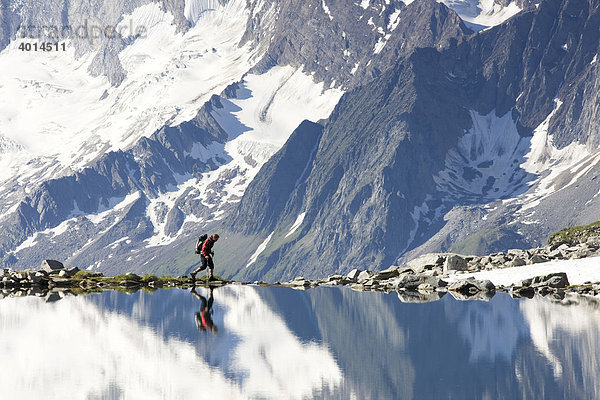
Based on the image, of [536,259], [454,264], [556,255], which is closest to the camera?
[536,259]

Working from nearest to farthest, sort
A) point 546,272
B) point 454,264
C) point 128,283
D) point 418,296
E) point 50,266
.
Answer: point 418,296 < point 546,272 < point 128,283 < point 50,266 < point 454,264

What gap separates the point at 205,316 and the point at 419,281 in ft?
60.2

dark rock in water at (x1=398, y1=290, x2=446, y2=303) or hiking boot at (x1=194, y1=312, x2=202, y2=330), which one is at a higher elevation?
dark rock in water at (x1=398, y1=290, x2=446, y2=303)

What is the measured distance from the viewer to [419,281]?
51500 millimetres

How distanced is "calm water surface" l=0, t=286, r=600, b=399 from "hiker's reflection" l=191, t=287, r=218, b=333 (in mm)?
130

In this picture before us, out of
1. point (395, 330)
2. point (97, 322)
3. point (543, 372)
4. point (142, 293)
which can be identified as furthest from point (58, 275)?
point (543, 372)

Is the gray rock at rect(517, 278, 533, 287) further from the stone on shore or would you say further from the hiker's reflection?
the hiker's reflection

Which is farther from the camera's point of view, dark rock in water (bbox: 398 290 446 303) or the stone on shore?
the stone on shore

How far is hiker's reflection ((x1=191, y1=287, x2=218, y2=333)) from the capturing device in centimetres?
3283

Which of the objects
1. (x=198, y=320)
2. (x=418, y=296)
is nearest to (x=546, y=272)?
(x=418, y=296)

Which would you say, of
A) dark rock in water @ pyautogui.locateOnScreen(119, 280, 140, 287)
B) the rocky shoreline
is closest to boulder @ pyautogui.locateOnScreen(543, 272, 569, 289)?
the rocky shoreline

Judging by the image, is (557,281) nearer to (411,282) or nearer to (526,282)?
(526,282)

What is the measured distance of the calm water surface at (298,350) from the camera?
22.8 m

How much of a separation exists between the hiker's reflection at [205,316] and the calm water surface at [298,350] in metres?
0.13
